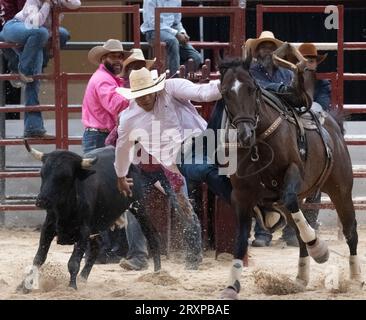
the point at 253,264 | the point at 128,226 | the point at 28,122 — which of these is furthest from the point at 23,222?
the point at 253,264

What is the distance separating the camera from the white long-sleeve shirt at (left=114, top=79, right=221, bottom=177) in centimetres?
788

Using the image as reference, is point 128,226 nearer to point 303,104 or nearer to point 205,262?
point 205,262

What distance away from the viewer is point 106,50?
9.23 meters

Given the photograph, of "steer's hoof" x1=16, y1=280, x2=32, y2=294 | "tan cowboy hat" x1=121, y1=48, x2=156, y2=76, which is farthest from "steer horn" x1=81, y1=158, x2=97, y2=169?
"tan cowboy hat" x1=121, y1=48, x2=156, y2=76

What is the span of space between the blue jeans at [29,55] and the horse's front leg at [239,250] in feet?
10.4

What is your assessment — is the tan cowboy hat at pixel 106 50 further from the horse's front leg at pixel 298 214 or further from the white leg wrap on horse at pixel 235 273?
the white leg wrap on horse at pixel 235 273

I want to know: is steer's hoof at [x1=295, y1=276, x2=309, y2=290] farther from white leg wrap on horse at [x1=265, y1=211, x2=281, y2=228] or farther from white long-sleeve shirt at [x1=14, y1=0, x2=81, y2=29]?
white long-sleeve shirt at [x1=14, y1=0, x2=81, y2=29]

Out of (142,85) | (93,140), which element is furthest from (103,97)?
(142,85)

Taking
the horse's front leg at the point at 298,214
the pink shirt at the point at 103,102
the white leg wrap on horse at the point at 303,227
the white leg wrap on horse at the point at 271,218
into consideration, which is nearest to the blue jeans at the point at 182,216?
the pink shirt at the point at 103,102

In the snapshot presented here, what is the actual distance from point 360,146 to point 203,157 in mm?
3580

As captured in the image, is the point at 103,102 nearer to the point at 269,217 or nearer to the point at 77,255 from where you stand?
the point at 77,255

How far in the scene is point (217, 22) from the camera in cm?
1312

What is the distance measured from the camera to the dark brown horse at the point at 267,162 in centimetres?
691

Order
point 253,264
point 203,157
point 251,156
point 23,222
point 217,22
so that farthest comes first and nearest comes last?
point 217,22
point 23,222
point 253,264
point 203,157
point 251,156
